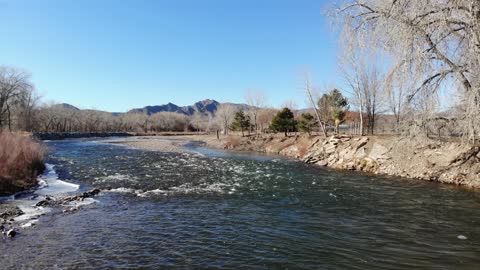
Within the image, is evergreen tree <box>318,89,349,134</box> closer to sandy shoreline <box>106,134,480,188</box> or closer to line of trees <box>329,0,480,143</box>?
sandy shoreline <box>106,134,480,188</box>

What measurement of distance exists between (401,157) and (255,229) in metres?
18.4

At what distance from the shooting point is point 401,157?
24547 millimetres

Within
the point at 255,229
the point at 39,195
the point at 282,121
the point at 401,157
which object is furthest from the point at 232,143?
the point at 255,229

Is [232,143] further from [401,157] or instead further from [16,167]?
[16,167]

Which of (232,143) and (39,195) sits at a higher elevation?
(232,143)

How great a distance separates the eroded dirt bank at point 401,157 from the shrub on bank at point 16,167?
19.7 metres

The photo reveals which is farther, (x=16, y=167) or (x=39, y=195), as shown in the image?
(x=16, y=167)

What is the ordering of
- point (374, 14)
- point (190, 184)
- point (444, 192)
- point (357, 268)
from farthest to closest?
point (190, 184) → point (444, 192) → point (374, 14) → point (357, 268)

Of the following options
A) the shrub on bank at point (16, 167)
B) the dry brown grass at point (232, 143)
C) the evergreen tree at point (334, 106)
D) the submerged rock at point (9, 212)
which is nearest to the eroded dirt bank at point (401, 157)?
the evergreen tree at point (334, 106)

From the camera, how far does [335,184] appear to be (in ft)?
63.7

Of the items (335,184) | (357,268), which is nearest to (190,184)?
(335,184)

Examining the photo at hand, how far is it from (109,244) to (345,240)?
6.70 metres

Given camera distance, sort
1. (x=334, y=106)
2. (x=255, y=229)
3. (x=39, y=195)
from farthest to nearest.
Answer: (x=334, y=106)
(x=39, y=195)
(x=255, y=229)

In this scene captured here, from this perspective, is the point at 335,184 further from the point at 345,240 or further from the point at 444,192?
the point at 345,240
